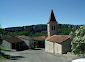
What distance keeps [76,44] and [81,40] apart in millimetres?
1019

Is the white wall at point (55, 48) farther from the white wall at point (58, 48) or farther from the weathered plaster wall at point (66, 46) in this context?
the weathered plaster wall at point (66, 46)

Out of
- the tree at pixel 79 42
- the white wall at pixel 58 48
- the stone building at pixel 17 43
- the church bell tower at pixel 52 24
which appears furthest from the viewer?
the stone building at pixel 17 43

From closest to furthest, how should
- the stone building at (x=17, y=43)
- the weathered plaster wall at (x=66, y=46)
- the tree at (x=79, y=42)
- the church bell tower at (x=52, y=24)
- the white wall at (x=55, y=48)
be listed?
the tree at (x=79, y=42) → the weathered plaster wall at (x=66, y=46) → the white wall at (x=55, y=48) → the church bell tower at (x=52, y=24) → the stone building at (x=17, y=43)

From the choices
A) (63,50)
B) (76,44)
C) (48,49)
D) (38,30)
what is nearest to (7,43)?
(48,49)

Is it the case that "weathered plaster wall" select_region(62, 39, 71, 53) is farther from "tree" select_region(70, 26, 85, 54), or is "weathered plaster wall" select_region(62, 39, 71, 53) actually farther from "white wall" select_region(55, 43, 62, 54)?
"tree" select_region(70, 26, 85, 54)

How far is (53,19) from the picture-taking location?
32.4m

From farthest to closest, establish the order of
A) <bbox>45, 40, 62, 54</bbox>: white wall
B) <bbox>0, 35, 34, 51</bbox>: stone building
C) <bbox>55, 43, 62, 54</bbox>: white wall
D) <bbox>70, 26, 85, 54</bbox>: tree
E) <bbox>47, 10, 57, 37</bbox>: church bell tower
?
<bbox>0, 35, 34, 51</bbox>: stone building, <bbox>47, 10, 57, 37</bbox>: church bell tower, <bbox>45, 40, 62, 54</bbox>: white wall, <bbox>55, 43, 62, 54</bbox>: white wall, <bbox>70, 26, 85, 54</bbox>: tree

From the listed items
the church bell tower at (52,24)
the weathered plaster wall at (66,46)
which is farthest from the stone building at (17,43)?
the weathered plaster wall at (66,46)

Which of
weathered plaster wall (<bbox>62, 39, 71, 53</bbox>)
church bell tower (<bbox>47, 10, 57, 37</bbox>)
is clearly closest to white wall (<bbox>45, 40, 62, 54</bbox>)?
weathered plaster wall (<bbox>62, 39, 71, 53</bbox>)

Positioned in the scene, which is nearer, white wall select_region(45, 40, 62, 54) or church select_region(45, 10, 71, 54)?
church select_region(45, 10, 71, 54)

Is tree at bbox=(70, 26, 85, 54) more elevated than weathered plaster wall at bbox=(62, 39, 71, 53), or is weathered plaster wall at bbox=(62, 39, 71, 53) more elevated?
tree at bbox=(70, 26, 85, 54)

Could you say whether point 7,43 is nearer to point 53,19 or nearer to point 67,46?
point 53,19

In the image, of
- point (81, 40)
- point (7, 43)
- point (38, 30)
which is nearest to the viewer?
point (81, 40)

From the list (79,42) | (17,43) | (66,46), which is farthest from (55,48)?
(17,43)
